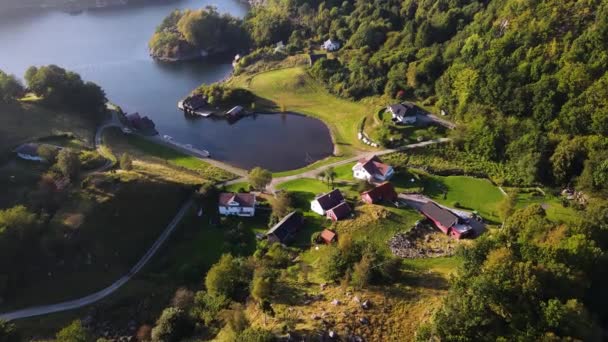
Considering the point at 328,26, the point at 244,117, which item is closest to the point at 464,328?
the point at 244,117

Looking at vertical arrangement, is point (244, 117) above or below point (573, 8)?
below

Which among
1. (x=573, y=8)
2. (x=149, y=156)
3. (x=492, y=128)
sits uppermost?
(x=573, y=8)

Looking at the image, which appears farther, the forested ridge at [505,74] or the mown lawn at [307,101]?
the mown lawn at [307,101]

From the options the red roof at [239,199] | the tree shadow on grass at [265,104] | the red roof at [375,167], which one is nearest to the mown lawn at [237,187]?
the red roof at [239,199]

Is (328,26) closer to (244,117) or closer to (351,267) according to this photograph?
(244,117)

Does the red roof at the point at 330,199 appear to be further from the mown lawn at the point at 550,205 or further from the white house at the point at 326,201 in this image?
the mown lawn at the point at 550,205

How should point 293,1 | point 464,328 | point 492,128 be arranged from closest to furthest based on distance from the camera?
point 464,328, point 492,128, point 293,1

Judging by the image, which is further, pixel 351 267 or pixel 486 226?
pixel 486 226
